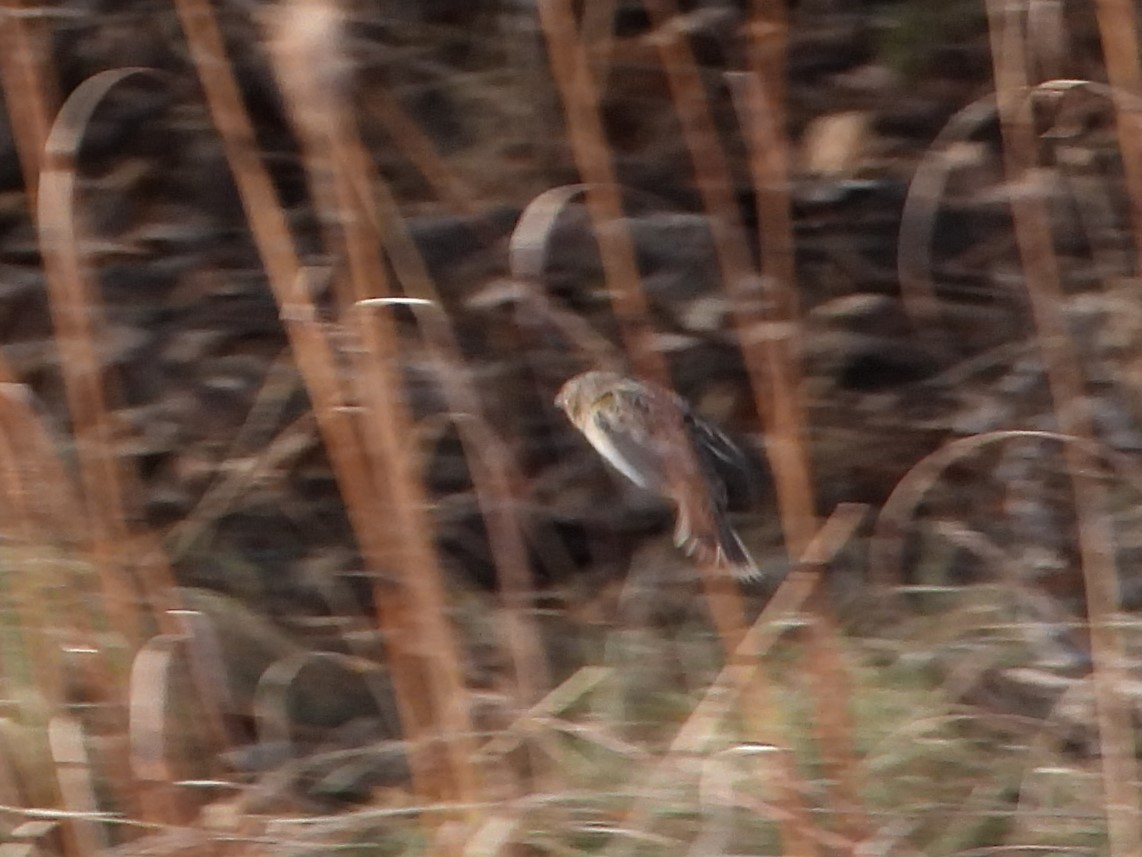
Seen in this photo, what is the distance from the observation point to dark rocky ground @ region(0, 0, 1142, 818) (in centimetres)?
369

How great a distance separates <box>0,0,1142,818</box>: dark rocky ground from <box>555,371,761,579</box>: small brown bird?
9.9 inches

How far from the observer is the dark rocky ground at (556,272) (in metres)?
3.69

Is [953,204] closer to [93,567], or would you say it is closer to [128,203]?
[128,203]

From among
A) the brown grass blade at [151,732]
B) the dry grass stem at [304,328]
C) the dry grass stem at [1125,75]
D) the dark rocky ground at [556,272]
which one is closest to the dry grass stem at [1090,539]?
the dry grass stem at [1125,75]

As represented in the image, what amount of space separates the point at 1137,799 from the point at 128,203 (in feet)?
8.07

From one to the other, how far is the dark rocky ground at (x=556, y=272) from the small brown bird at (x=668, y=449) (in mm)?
251

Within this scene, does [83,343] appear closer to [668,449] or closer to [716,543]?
[668,449]

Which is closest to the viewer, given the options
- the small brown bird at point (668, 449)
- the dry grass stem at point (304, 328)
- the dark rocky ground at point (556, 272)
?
the dry grass stem at point (304, 328)

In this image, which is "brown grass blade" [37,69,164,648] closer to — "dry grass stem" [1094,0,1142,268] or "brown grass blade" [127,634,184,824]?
"brown grass blade" [127,634,184,824]

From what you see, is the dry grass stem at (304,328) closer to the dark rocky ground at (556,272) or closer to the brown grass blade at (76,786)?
the brown grass blade at (76,786)

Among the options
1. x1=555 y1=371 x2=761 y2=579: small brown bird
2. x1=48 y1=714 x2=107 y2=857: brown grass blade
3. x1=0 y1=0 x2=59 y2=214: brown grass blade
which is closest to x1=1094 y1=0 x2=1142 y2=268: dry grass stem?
x1=555 y1=371 x2=761 y2=579: small brown bird

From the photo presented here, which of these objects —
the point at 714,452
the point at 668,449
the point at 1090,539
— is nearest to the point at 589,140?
the point at 1090,539

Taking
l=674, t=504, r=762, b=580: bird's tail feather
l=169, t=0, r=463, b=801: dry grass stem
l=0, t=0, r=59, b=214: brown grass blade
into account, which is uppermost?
l=0, t=0, r=59, b=214: brown grass blade

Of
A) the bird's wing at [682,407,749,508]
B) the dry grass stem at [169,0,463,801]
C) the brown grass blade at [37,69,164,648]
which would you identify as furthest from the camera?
the bird's wing at [682,407,749,508]
